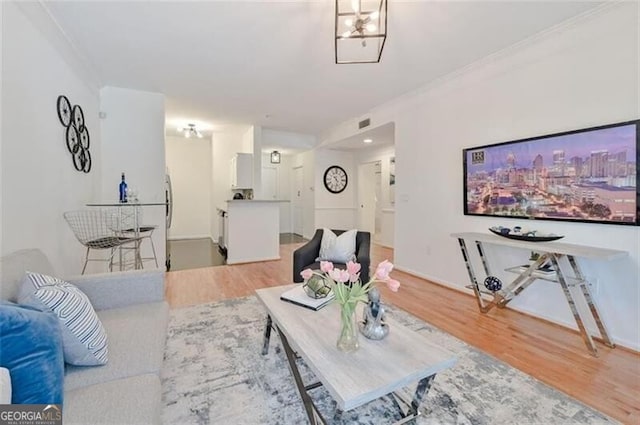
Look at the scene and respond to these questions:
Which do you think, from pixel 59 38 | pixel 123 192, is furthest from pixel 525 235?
pixel 123 192

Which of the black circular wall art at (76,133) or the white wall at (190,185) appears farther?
the white wall at (190,185)

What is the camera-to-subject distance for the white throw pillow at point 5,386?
82 centimetres

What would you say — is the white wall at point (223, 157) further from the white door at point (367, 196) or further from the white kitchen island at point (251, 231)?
the white door at point (367, 196)

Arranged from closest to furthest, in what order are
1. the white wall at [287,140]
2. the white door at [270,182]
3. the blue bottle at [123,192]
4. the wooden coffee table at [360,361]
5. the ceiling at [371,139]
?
the wooden coffee table at [360,361], the blue bottle at [123,192], the ceiling at [371,139], the white wall at [287,140], the white door at [270,182]

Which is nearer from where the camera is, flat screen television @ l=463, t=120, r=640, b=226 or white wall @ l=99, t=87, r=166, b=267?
flat screen television @ l=463, t=120, r=640, b=226

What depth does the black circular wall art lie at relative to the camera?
2673 mm

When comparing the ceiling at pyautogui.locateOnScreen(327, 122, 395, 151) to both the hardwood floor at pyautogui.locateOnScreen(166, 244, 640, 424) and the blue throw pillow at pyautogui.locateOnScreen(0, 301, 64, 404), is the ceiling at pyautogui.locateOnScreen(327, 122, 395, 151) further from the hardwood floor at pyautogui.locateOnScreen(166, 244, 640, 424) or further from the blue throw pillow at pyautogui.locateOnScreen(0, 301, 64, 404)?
the blue throw pillow at pyautogui.locateOnScreen(0, 301, 64, 404)

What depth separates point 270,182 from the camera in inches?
340

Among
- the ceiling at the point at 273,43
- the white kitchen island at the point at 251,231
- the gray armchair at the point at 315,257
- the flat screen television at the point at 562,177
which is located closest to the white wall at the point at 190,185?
the white kitchen island at the point at 251,231

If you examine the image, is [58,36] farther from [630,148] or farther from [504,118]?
[630,148]

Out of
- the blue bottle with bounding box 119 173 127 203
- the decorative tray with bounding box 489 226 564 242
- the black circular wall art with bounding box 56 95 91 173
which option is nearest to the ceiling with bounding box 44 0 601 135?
the black circular wall art with bounding box 56 95 91 173

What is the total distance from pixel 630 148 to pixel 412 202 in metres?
2.25

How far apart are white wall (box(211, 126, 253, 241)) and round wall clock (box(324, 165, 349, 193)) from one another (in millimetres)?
2093

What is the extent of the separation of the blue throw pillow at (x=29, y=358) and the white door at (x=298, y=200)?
706 cm
